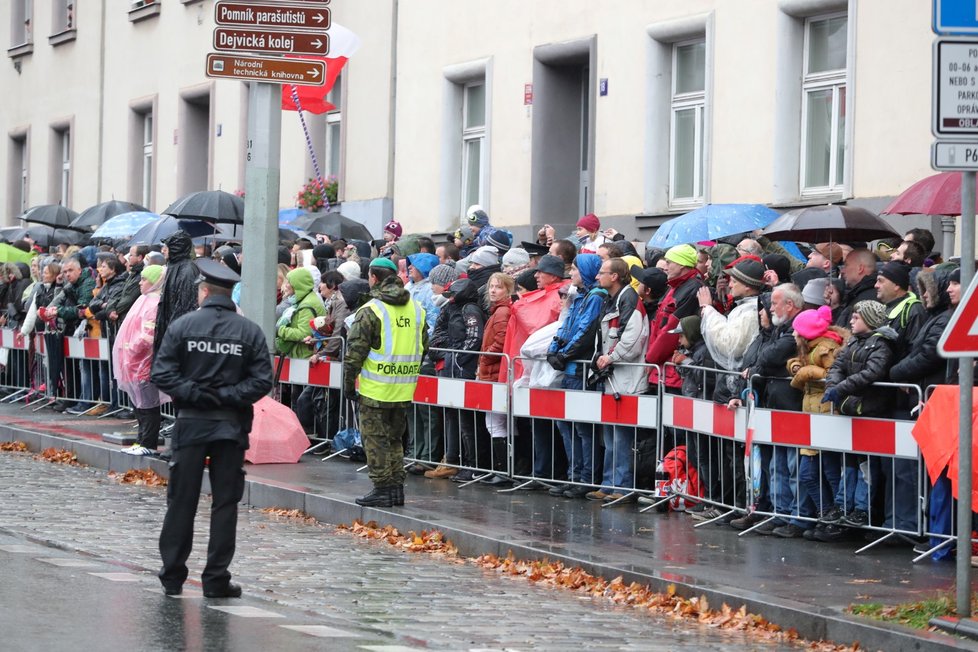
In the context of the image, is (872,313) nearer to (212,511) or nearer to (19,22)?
(212,511)

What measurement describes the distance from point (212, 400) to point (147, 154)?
1008 inches

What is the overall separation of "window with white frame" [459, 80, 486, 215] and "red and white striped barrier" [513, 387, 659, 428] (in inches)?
397

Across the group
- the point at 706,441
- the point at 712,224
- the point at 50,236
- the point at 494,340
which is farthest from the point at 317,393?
the point at 50,236

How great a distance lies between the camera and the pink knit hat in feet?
39.9

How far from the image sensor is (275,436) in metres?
16.3

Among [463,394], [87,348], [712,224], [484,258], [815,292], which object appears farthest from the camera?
[87,348]

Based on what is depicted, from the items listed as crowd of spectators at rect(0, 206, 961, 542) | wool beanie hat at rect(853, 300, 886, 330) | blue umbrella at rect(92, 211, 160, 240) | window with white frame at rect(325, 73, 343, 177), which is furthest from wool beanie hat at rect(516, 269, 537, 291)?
window with white frame at rect(325, 73, 343, 177)

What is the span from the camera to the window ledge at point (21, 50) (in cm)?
3884

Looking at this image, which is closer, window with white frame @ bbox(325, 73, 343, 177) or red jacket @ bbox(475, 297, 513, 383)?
red jacket @ bbox(475, 297, 513, 383)

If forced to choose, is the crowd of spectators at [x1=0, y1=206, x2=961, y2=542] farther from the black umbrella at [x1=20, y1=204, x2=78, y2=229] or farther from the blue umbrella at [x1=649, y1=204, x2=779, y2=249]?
the black umbrella at [x1=20, y1=204, x2=78, y2=229]

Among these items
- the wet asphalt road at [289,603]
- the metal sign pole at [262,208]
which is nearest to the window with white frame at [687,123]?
the metal sign pole at [262,208]

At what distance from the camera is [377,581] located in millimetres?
10711

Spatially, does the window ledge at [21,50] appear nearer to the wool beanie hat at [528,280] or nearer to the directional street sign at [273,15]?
the directional street sign at [273,15]

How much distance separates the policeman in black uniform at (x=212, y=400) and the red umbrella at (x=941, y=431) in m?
Answer: 4.04
